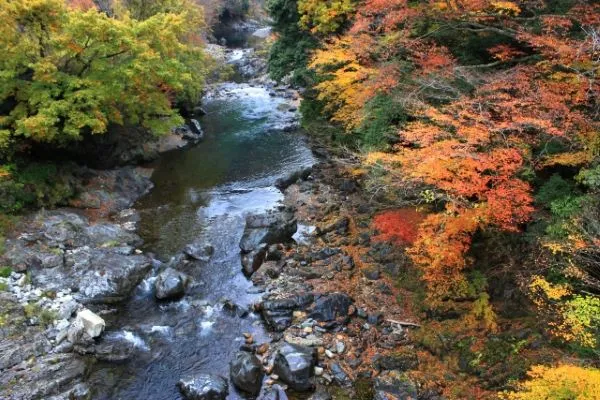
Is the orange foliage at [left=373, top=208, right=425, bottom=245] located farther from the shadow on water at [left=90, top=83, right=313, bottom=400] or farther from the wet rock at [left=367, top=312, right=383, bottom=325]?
the shadow on water at [left=90, top=83, right=313, bottom=400]

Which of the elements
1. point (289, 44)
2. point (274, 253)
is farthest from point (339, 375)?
point (289, 44)

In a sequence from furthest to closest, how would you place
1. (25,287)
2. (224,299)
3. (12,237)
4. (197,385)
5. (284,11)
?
(284,11) → (12,237) → (224,299) → (25,287) → (197,385)

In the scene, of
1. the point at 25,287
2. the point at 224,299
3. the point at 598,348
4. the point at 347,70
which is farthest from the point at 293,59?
the point at 598,348

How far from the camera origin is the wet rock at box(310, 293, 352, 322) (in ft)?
40.1

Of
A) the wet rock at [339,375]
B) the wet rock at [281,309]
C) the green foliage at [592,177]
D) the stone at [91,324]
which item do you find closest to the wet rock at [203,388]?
the wet rock at [281,309]

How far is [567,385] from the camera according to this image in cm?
655

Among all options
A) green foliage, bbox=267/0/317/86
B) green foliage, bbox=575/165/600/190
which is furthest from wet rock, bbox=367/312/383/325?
green foliage, bbox=267/0/317/86

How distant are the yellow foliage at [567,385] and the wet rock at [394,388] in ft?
8.97

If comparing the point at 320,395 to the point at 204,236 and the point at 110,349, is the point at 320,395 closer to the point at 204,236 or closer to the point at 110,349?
the point at 110,349

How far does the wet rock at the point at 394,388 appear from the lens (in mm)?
9617

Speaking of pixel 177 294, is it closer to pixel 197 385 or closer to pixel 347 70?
pixel 197 385

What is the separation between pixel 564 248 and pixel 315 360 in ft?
20.4

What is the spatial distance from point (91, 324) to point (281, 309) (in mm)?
5192

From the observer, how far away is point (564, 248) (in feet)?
27.9
